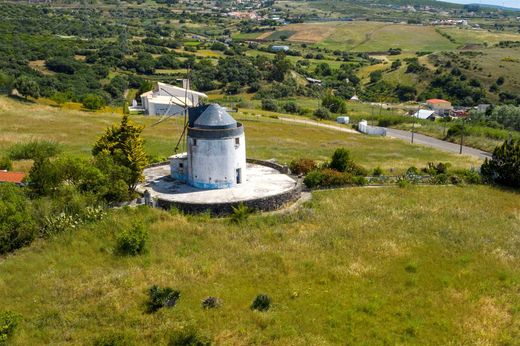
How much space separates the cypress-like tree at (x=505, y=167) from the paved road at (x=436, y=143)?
64.2ft

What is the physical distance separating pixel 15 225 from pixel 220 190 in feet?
42.3

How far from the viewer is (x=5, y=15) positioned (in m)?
154

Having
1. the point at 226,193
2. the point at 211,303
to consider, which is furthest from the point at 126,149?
the point at 211,303

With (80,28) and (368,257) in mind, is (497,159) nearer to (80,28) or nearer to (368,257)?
(368,257)

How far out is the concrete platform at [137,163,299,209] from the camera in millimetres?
29959

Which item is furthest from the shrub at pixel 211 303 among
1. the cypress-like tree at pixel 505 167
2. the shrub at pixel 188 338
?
the cypress-like tree at pixel 505 167

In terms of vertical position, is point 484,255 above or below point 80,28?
below

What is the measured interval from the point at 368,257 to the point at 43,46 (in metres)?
107

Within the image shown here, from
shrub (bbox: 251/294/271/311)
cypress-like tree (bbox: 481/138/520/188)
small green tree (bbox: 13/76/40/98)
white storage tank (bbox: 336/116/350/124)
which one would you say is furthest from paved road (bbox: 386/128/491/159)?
small green tree (bbox: 13/76/40/98)

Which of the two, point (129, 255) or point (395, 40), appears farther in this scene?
point (395, 40)

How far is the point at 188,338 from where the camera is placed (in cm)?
1706

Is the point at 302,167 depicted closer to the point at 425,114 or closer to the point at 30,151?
the point at 30,151

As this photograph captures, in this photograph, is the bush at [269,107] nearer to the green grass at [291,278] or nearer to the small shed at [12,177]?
the small shed at [12,177]

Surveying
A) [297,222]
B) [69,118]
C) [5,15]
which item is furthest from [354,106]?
[5,15]
